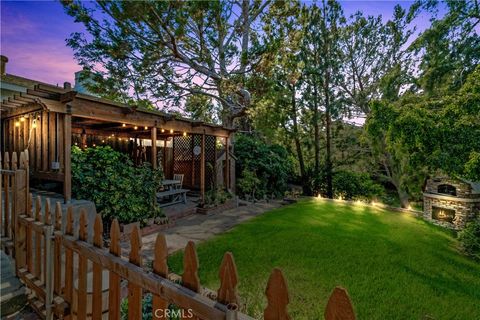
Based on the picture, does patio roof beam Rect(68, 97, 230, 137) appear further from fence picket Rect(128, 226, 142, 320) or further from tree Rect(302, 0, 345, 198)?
tree Rect(302, 0, 345, 198)

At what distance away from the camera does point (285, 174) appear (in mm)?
11281

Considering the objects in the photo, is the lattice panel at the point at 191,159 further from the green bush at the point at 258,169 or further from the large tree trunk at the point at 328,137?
the large tree trunk at the point at 328,137

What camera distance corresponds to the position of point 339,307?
2.57 feet

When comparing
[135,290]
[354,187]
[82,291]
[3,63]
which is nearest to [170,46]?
[3,63]

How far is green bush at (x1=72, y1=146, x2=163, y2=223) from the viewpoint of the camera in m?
4.58

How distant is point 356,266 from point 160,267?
12.2ft

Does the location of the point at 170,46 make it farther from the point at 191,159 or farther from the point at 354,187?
the point at 354,187

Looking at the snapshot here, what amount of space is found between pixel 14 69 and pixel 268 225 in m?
9.02

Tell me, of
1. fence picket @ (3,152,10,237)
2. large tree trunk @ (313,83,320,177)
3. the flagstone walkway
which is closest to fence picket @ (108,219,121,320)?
fence picket @ (3,152,10,237)

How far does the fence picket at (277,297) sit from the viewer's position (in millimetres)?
862

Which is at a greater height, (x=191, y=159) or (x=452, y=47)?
(x=452, y=47)

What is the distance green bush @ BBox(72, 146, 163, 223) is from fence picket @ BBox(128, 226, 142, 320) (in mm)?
3717

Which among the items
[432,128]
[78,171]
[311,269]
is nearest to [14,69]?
[78,171]

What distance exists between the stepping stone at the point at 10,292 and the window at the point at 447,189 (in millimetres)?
9843
